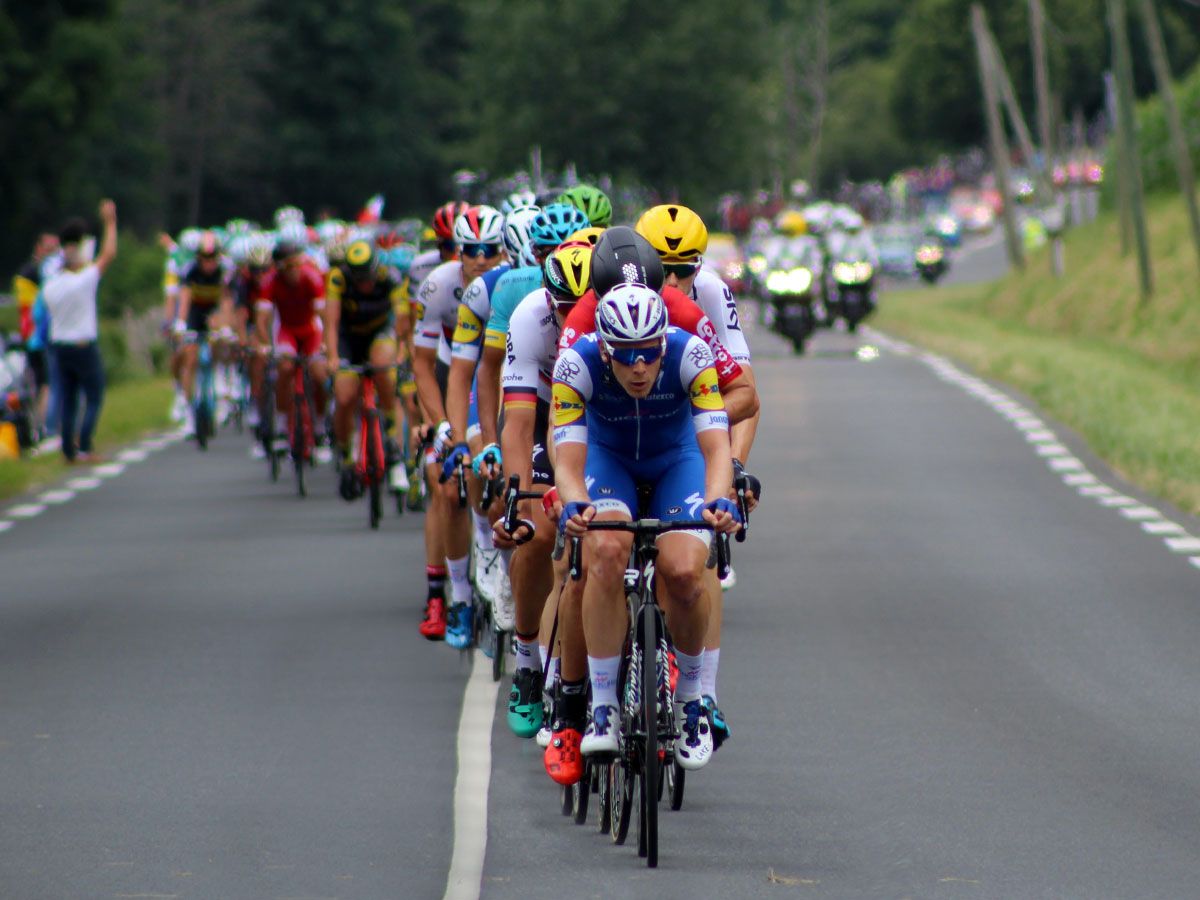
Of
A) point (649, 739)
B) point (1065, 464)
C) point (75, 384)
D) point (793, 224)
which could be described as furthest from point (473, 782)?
point (793, 224)

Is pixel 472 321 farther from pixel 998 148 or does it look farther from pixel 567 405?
pixel 998 148

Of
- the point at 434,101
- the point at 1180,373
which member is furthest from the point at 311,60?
the point at 1180,373

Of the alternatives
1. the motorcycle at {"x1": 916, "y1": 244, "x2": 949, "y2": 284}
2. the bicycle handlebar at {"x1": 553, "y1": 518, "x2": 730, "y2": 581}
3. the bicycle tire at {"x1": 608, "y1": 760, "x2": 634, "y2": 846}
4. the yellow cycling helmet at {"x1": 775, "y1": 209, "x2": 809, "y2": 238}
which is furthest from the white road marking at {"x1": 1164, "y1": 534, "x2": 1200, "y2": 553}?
the motorcycle at {"x1": 916, "y1": 244, "x2": 949, "y2": 284}

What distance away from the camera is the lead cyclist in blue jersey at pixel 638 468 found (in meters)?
8.02

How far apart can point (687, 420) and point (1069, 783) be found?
5.69 ft

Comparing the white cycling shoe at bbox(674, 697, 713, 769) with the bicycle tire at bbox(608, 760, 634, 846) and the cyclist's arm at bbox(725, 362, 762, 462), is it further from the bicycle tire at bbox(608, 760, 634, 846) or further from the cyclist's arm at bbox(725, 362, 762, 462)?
the cyclist's arm at bbox(725, 362, 762, 462)

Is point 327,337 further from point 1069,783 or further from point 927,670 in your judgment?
point 1069,783

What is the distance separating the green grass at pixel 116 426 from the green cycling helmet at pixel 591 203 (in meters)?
10.8

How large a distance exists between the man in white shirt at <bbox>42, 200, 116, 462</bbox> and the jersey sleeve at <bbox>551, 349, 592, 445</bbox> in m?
14.6

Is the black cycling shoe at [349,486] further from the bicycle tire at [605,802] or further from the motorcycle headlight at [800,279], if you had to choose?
the motorcycle headlight at [800,279]

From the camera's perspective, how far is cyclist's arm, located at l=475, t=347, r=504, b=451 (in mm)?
10688

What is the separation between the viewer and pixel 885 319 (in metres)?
50.1

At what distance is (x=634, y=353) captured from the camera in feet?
26.4

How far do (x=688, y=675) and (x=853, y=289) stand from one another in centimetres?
3151
